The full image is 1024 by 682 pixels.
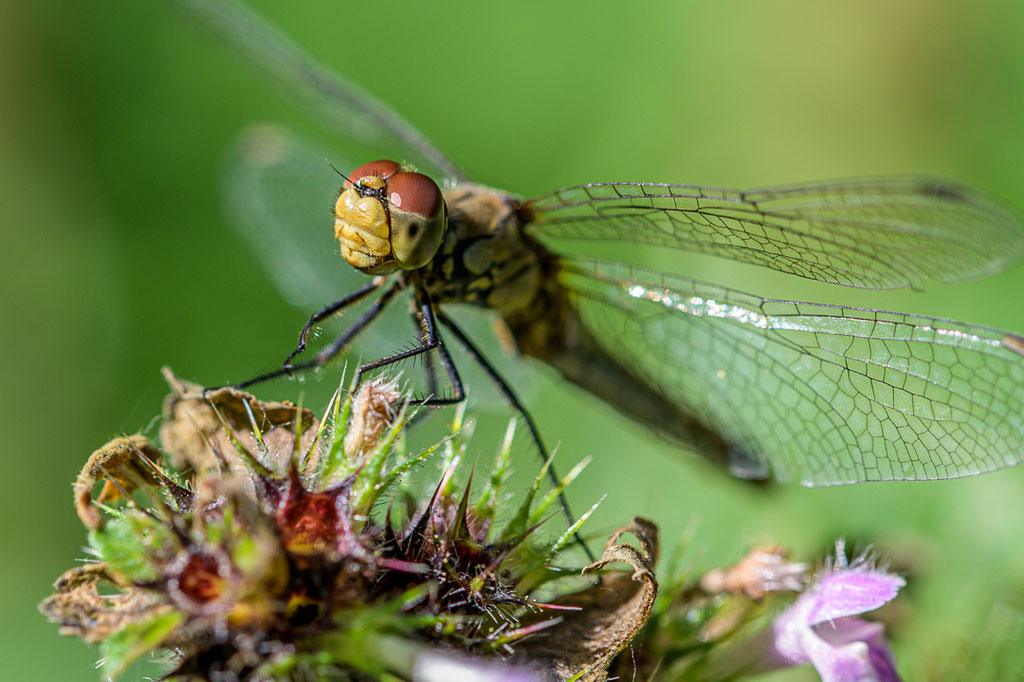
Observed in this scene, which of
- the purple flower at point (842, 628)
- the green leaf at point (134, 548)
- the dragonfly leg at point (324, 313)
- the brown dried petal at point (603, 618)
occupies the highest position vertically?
the dragonfly leg at point (324, 313)

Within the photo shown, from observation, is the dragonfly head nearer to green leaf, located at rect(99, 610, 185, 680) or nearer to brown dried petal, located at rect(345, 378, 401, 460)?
brown dried petal, located at rect(345, 378, 401, 460)

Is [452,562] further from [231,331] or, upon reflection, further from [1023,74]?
[1023,74]

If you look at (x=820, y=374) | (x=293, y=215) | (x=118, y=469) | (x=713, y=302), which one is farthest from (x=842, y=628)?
(x=293, y=215)

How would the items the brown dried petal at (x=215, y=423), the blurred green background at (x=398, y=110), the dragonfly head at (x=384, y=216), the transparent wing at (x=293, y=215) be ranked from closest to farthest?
the brown dried petal at (x=215, y=423), the dragonfly head at (x=384, y=216), the transparent wing at (x=293, y=215), the blurred green background at (x=398, y=110)

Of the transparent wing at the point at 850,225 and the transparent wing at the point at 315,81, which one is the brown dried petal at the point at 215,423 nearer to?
the transparent wing at the point at 850,225

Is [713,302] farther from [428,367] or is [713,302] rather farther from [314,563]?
[314,563]

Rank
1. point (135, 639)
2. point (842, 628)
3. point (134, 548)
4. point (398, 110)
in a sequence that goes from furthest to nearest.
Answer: point (398, 110), point (842, 628), point (134, 548), point (135, 639)

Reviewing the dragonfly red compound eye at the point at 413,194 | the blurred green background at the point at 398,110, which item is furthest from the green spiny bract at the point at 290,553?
the blurred green background at the point at 398,110
